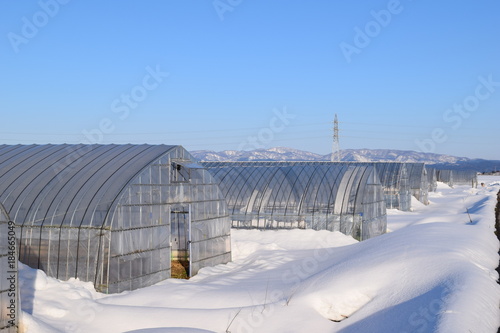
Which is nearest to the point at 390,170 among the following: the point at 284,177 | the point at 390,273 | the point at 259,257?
the point at 284,177

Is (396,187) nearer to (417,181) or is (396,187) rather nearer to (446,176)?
(417,181)

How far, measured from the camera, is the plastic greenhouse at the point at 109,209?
17.7m

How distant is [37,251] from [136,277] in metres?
3.69

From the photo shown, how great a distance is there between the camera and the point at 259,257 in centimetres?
2555

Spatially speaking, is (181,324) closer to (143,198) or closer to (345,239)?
(143,198)

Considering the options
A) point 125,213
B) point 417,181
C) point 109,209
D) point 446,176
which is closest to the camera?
point 109,209

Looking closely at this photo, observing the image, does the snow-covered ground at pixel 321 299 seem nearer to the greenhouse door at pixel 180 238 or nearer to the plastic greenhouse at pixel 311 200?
the greenhouse door at pixel 180 238

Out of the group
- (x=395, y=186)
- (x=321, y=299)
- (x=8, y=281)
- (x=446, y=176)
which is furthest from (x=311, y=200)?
(x=446, y=176)

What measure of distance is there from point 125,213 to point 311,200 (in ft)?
50.9

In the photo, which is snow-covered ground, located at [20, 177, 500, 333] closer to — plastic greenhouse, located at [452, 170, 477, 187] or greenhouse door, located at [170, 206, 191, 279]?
greenhouse door, located at [170, 206, 191, 279]

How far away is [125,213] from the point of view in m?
18.6

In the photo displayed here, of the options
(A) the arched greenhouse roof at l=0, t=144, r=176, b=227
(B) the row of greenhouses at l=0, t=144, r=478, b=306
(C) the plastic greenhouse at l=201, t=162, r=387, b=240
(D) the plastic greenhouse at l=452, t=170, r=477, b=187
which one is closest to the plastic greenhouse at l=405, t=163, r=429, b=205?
(C) the plastic greenhouse at l=201, t=162, r=387, b=240

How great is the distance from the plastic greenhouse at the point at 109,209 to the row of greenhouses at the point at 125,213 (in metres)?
0.04

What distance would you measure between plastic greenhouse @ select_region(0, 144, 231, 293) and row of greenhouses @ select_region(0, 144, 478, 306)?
0.13 feet
